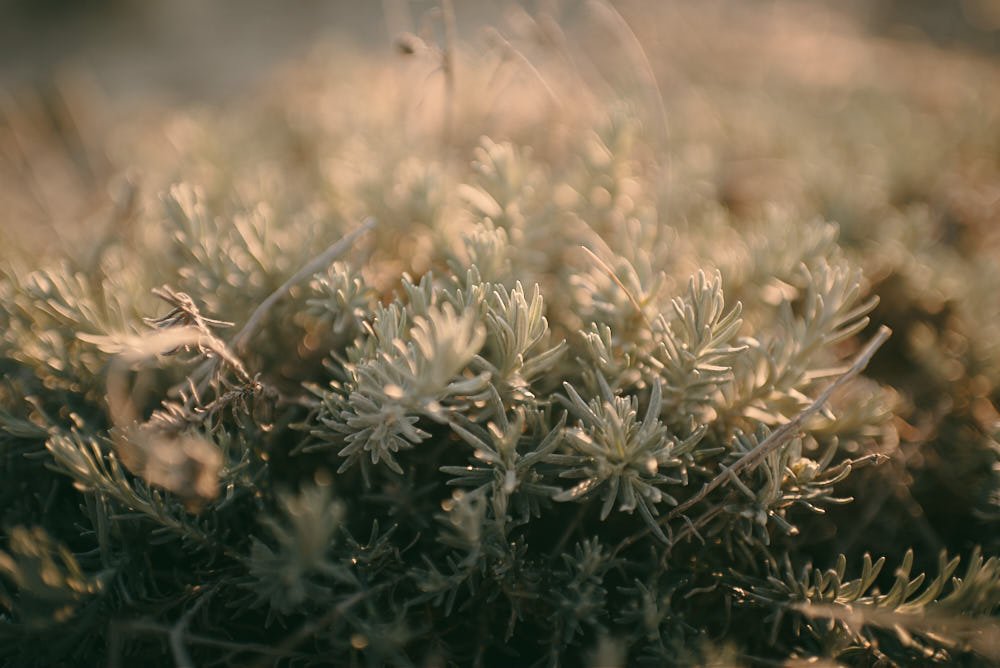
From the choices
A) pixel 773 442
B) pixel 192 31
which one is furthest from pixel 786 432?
pixel 192 31

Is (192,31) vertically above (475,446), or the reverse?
(475,446)

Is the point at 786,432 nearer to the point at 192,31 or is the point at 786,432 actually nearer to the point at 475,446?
the point at 475,446

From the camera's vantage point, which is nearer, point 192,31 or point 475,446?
point 475,446

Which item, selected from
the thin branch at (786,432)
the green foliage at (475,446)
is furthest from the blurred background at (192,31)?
the thin branch at (786,432)

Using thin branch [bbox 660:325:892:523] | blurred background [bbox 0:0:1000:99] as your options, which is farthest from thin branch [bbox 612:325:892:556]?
blurred background [bbox 0:0:1000:99]

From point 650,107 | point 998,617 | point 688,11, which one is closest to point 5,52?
point 688,11

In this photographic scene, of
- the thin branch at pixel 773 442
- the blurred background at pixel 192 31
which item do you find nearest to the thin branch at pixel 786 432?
the thin branch at pixel 773 442

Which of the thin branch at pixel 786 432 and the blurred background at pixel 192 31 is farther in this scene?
the blurred background at pixel 192 31

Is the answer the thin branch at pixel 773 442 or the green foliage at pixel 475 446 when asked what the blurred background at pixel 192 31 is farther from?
the thin branch at pixel 773 442

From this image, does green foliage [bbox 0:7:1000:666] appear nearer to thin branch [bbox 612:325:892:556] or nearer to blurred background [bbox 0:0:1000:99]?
thin branch [bbox 612:325:892:556]

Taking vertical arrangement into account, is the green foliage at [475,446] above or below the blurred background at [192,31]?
above

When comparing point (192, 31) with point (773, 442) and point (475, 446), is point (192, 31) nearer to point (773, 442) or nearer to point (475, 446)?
point (475, 446)

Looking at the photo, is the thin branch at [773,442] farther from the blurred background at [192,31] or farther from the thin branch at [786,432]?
the blurred background at [192,31]

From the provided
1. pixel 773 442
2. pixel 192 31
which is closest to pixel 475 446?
pixel 773 442
